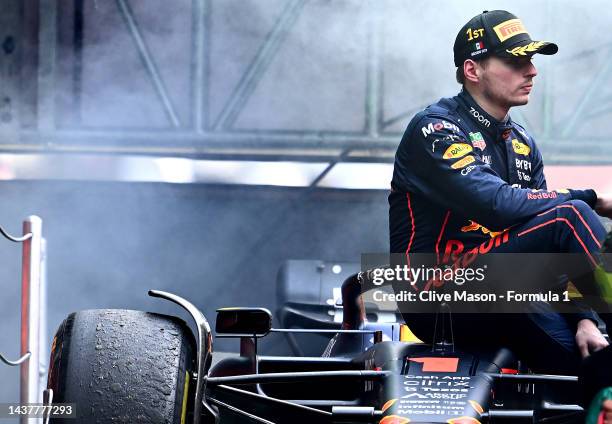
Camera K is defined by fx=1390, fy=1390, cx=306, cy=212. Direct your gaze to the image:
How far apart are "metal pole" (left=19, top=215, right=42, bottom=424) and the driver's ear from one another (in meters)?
1.96

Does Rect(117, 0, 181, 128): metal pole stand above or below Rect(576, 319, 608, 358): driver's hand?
above

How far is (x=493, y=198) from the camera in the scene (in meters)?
3.80

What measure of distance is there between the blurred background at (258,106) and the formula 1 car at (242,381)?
13.0ft

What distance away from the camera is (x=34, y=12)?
7863 millimetres

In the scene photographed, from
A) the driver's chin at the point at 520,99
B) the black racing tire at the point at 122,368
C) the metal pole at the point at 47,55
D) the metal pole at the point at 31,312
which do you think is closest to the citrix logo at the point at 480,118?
the driver's chin at the point at 520,99

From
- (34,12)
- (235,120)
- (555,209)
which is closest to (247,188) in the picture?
(235,120)

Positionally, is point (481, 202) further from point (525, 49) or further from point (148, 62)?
point (148, 62)

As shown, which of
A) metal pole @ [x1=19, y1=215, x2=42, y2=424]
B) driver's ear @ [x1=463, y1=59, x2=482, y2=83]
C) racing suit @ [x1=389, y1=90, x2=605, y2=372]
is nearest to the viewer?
racing suit @ [x1=389, y1=90, x2=605, y2=372]

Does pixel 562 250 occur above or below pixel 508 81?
below

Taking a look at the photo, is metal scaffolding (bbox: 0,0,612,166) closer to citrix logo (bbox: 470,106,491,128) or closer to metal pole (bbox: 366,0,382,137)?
metal pole (bbox: 366,0,382,137)

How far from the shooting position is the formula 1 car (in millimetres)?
3348

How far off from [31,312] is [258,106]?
2821 millimetres

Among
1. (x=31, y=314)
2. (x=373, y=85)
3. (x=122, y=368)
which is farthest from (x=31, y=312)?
(x=373, y=85)

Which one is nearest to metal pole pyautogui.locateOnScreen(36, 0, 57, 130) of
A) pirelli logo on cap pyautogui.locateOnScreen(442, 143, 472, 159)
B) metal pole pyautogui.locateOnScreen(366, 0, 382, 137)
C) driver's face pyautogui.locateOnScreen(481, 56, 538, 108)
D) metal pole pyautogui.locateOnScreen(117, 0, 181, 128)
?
metal pole pyautogui.locateOnScreen(117, 0, 181, 128)
